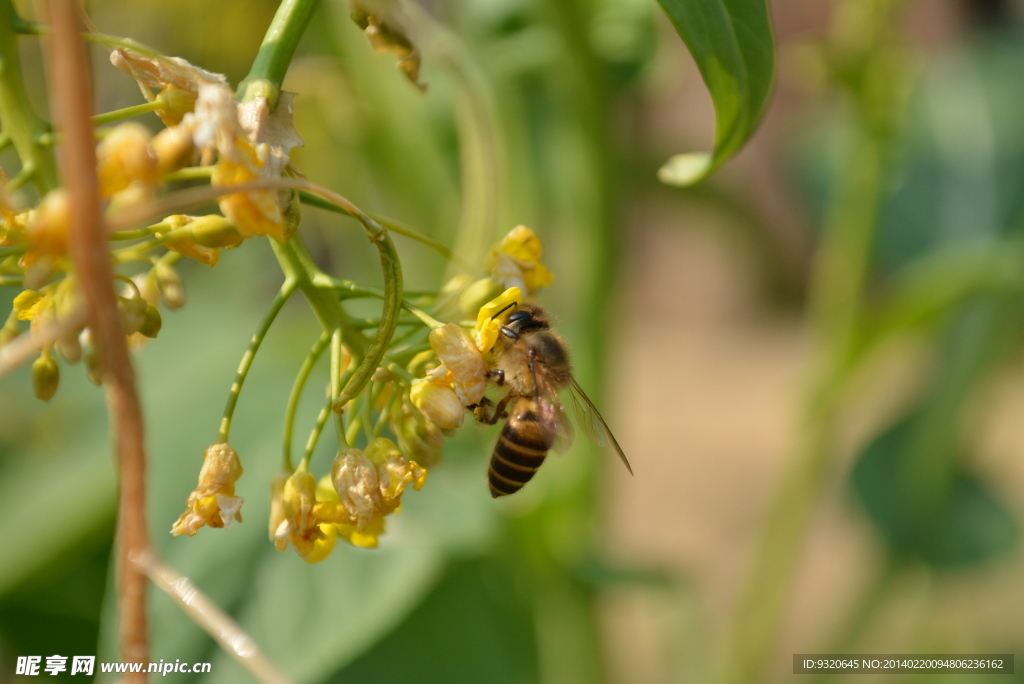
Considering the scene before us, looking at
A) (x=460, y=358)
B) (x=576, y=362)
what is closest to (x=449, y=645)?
(x=576, y=362)

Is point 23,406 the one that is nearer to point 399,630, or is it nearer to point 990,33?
point 399,630

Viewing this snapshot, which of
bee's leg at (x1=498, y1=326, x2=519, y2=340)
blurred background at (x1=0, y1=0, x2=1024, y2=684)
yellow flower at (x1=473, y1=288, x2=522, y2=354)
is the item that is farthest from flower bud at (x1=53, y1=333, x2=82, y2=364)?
blurred background at (x1=0, y1=0, x2=1024, y2=684)

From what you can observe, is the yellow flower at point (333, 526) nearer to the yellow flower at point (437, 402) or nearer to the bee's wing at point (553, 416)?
the yellow flower at point (437, 402)

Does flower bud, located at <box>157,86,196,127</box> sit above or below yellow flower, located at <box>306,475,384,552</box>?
above

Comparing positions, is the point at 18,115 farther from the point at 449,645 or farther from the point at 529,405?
the point at 449,645

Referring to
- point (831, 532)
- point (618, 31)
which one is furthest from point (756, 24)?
point (831, 532)

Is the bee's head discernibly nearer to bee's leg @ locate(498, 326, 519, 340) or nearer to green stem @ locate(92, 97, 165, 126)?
bee's leg @ locate(498, 326, 519, 340)

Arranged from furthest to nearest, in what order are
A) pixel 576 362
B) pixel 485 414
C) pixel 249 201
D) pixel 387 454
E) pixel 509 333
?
1. pixel 576 362
2. pixel 509 333
3. pixel 485 414
4. pixel 387 454
5. pixel 249 201
